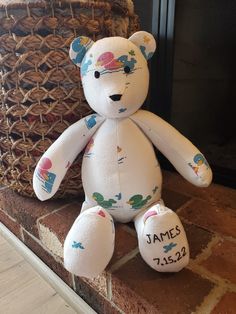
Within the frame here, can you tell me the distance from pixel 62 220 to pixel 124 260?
0.19 meters

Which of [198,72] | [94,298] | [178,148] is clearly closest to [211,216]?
[178,148]

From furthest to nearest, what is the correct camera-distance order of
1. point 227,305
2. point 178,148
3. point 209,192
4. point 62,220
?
point 209,192
point 62,220
point 178,148
point 227,305

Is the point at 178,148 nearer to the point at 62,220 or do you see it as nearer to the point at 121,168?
the point at 121,168

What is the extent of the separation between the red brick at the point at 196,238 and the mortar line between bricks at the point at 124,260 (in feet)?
0.35

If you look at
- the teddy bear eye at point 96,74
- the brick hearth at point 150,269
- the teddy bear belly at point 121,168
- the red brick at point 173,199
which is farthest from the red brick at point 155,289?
the teddy bear eye at point 96,74

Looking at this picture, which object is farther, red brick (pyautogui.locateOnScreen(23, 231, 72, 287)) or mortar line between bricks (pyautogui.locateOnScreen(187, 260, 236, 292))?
red brick (pyautogui.locateOnScreen(23, 231, 72, 287))

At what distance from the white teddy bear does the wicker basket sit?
8cm

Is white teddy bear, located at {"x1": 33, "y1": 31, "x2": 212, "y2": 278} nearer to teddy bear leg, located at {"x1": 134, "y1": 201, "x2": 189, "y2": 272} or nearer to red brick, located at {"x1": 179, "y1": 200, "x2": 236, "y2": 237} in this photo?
teddy bear leg, located at {"x1": 134, "y1": 201, "x2": 189, "y2": 272}

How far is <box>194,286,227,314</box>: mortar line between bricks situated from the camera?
421 mm

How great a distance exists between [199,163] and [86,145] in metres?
0.23

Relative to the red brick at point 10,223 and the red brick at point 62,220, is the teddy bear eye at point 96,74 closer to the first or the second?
the red brick at point 62,220

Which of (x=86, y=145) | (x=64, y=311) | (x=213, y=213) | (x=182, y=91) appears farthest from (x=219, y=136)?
(x=64, y=311)

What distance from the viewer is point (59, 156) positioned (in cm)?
56

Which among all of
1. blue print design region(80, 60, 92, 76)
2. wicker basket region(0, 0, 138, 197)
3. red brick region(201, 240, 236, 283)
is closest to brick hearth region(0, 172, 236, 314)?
red brick region(201, 240, 236, 283)
